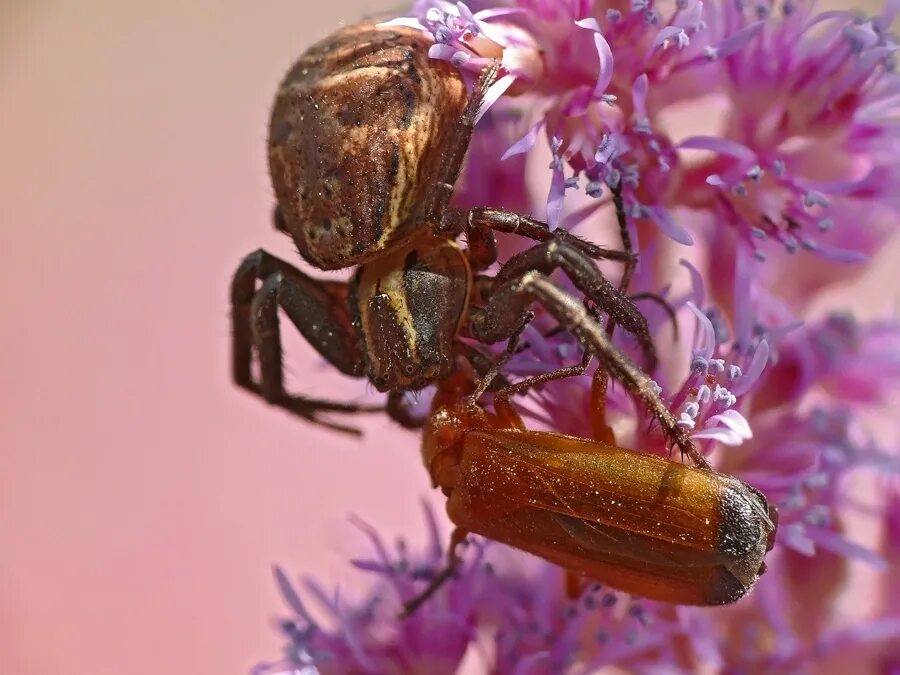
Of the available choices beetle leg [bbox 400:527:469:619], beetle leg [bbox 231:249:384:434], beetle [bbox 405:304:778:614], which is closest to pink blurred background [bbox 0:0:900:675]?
beetle leg [bbox 231:249:384:434]

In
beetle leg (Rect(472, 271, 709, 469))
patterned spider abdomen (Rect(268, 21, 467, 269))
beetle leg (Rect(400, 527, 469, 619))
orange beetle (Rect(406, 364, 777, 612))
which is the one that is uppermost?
patterned spider abdomen (Rect(268, 21, 467, 269))

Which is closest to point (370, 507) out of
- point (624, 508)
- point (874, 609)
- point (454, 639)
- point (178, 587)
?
point (178, 587)

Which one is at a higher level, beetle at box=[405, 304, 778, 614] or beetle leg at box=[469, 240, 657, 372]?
beetle leg at box=[469, 240, 657, 372]

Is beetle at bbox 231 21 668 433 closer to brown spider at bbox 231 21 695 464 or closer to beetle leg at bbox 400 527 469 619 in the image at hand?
brown spider at bbox 231 21 695 464

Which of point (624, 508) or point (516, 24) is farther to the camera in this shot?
point (516, 24)

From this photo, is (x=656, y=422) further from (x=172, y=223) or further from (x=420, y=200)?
(x=172, y=223)

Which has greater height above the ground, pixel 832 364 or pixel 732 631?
pixel 832 364

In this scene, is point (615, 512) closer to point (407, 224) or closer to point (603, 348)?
point (603, 348)
